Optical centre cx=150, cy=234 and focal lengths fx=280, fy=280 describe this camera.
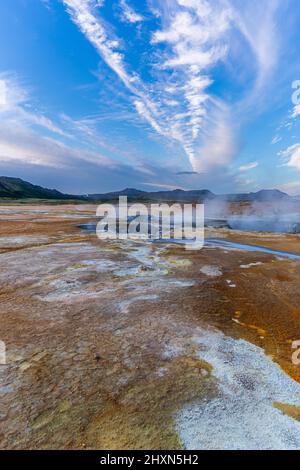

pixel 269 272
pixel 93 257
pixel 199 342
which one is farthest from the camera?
pixel 93 257

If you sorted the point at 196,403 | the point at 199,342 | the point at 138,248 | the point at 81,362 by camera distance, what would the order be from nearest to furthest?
the point at 196,403, the point at 81,362, the point at 199,342, the point at 138,248

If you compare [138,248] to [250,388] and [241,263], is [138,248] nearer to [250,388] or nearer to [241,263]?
[241,263]

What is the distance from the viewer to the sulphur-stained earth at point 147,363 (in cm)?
268

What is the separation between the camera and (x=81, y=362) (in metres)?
3.76

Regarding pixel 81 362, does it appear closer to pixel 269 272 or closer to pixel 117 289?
pixel 117 289

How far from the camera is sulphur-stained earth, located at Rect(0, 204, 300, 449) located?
268 centimetres

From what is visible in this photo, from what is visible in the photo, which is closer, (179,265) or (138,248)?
(179,265)

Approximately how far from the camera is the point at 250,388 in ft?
11.0

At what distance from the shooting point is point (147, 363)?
378 cm

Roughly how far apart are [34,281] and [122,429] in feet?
18.0
